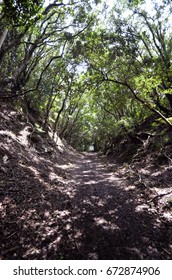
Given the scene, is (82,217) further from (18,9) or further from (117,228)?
(18,9)

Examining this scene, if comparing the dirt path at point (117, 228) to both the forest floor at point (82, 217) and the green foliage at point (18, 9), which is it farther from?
the green foliage at point (18, 9)

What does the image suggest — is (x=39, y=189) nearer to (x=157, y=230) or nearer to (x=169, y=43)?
(x=157, y=230)

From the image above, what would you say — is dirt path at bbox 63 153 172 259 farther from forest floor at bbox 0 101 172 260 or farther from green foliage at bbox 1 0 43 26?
green foliage at bbox 1 0 43 26

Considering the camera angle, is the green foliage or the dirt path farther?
the green foliage

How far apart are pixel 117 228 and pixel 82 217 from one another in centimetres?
113

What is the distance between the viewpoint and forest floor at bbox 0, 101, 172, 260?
3.36m

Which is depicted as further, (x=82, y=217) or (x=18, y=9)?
(x=82, y=217)

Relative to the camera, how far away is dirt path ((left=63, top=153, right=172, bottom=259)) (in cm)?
331

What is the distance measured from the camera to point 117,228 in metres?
4.18

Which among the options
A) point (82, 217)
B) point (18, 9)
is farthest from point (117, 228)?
point (18, 9)

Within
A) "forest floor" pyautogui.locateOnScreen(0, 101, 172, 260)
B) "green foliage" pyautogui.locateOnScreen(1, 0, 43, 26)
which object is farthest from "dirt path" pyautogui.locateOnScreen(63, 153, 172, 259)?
"green foliage" pyautogui.locateOnScreen(1, 0, 43, 26)

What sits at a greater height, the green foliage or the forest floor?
the green foliage

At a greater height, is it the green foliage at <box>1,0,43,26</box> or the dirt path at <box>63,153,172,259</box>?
the green foliage at <box>1,0,43,26</box>

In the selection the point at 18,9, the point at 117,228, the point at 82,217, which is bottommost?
the point at 117,228
